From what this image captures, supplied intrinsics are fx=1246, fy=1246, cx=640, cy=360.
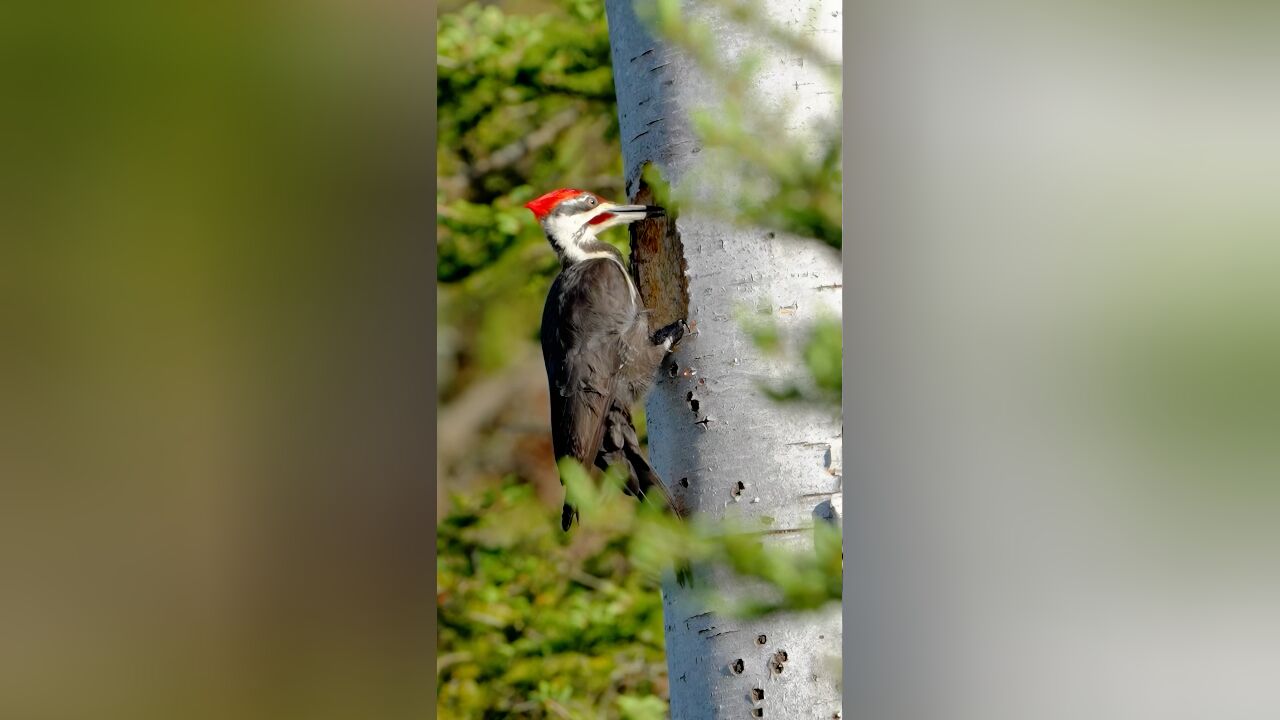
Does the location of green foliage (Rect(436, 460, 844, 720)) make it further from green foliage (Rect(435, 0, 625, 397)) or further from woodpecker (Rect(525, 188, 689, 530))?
green foliage (Rect(435, 0, 625, 397))

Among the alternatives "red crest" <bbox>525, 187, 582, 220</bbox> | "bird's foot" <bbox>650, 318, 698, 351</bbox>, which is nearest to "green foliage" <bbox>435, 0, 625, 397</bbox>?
"red crest" <bbox>525, 187, 582, 220</bbox>

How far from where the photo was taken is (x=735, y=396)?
160 cm

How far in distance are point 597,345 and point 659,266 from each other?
132mm

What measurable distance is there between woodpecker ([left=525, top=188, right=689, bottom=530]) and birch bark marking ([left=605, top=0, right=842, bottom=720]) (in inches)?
1.0

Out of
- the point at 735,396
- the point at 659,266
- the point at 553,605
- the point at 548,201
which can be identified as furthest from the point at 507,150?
the point at 553,605

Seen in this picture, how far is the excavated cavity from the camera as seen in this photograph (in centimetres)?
162

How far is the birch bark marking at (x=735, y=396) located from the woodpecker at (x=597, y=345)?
0.02m

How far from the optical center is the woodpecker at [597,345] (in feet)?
5.32
